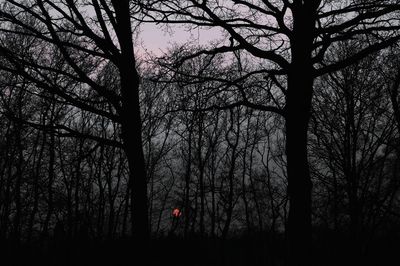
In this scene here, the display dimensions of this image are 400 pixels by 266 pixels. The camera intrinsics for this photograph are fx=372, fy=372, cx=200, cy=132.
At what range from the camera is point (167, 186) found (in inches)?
1298

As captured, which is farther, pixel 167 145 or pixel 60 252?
pixel 167 145

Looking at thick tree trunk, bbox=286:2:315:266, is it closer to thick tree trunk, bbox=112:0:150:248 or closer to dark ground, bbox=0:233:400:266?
thick tree trunk, bbox=112:0:150:248

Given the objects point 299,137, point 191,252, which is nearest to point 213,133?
point 191,252

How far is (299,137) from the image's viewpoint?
5.88 metres

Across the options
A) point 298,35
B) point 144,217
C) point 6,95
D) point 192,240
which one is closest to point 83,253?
point 192,240

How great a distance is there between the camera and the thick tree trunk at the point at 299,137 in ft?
17.9

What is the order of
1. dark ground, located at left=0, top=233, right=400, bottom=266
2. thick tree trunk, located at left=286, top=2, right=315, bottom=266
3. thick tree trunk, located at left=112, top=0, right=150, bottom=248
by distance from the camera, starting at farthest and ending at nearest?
dark ground, located at left=0, top=233, right=400, bottom=266 < thick tree trunk, located at left=286, top=2, right=315, bottom=266 < thick tree trunk, located at left=112, top=0, right=150, bottom=248

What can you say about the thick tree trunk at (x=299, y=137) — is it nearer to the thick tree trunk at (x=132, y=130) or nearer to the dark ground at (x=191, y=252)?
the thick tree trunk at (x=132, y=130)

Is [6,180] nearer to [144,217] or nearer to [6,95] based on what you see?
[6,95]

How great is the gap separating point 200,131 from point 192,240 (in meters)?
10.8

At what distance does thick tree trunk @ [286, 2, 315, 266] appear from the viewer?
17.9ft

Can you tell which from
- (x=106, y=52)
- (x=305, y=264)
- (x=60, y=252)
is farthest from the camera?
(x=60, y=252)

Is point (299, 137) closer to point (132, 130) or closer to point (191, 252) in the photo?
point (132, 130)

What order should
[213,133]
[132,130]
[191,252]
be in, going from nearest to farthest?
[132,130]
[191,252]
[213,133]
